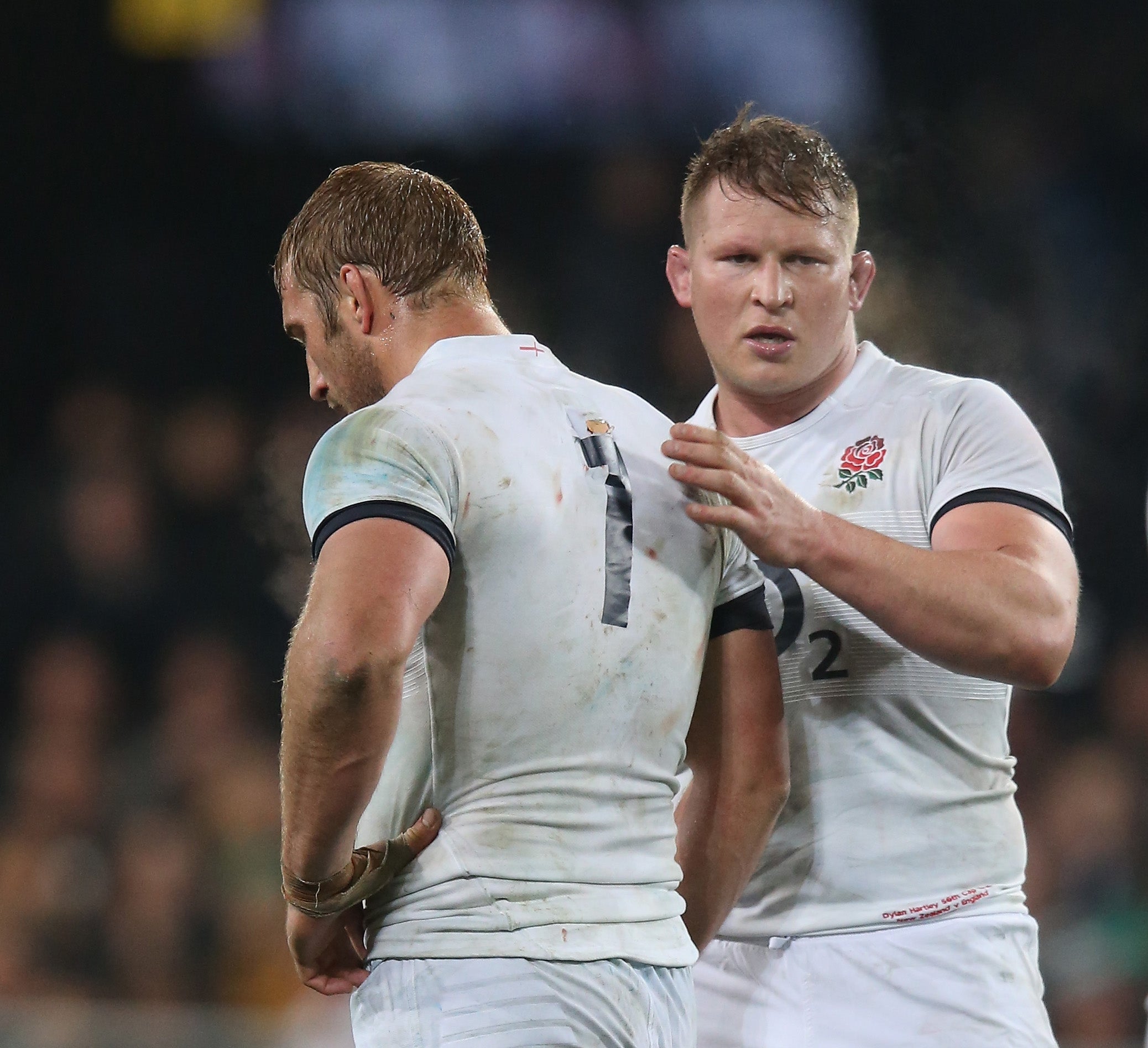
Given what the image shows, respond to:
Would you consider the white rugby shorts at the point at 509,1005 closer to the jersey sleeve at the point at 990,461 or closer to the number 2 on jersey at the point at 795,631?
the number 2 on jersey at the point at 795,631

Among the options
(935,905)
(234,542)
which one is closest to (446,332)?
(935,905)

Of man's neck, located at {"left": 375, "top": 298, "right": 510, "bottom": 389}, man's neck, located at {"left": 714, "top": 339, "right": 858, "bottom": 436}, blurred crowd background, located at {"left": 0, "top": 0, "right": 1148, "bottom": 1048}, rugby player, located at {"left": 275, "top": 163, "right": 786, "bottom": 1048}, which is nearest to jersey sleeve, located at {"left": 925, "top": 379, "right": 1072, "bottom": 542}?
man's neck, located at {"left": 714, "top": 339, "right": 858, "bottom": 436}

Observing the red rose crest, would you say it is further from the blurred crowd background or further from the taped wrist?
the blurred crowd background

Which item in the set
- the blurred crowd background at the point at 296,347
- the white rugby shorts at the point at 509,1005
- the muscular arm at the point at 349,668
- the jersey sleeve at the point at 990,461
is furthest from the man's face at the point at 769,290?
the blurred crowd background at the point at 296,347

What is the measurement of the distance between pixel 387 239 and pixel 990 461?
1072 mm

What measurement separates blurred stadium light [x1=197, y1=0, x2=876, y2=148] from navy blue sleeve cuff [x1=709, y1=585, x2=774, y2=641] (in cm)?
572

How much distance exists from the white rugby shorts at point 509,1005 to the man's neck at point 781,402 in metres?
1.23

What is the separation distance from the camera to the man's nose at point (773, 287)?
2.66m

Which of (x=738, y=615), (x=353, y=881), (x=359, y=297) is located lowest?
(x=353, y=881)

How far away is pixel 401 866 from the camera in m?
1.93

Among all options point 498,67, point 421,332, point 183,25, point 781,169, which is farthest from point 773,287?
point 183,25

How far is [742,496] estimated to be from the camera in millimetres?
2104

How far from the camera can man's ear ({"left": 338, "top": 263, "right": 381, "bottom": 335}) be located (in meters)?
2.16

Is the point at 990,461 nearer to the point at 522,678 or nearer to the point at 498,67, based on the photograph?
the point at 522,678
